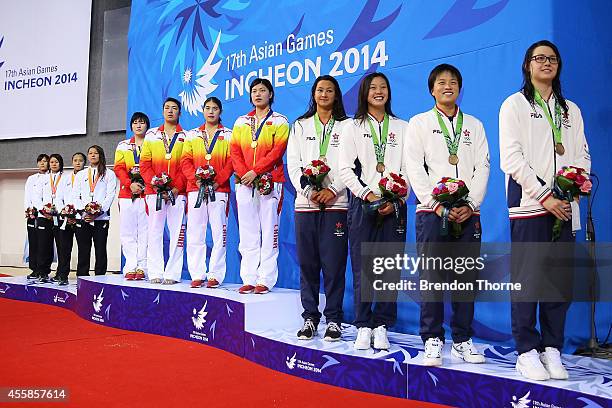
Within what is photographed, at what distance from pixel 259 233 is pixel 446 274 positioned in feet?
6.94

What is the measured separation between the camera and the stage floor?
278 cm

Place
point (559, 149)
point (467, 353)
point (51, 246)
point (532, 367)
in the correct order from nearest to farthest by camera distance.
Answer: point (532, 367), point (559, 149), point (467, 353), point (51, 246)

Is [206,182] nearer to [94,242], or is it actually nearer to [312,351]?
[312,351]

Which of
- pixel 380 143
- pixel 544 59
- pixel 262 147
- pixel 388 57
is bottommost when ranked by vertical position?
pixel 380 143

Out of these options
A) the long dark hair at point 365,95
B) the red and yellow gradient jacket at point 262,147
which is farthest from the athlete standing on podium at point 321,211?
the red and yellow gradient jacket at point 262,147

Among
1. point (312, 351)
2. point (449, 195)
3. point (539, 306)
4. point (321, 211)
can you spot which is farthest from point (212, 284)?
point (539, 306)

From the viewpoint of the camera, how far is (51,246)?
305 inches

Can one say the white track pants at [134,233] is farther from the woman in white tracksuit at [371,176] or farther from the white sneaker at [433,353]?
the white sneaker at [433,353]

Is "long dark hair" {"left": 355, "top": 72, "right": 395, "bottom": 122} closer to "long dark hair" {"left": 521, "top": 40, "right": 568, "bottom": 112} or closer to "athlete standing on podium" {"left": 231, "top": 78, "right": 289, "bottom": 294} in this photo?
"long dark hair" {"left": 521, "top": 40, "right": 568, "bottom": 112}

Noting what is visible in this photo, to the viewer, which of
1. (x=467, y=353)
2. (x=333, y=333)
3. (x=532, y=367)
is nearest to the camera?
(x=532, y=367)

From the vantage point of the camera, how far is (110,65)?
36.0ft

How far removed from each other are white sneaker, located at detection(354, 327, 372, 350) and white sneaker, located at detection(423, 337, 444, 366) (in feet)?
1.51

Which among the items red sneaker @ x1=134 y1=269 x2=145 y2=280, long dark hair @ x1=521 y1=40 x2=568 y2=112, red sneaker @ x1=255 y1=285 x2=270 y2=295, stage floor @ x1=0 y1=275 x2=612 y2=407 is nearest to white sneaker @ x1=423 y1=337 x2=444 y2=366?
stage floor @ x1=0 y1=275 x2=612 y2=407

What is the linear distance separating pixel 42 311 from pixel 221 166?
2849 mm
